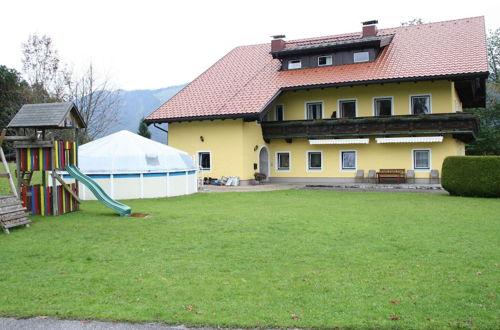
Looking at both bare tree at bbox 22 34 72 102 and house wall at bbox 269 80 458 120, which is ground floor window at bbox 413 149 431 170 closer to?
house wall at bbox 269 80 458 120

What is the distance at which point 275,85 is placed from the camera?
29.3 metres

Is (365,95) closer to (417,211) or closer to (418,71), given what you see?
(418,71)

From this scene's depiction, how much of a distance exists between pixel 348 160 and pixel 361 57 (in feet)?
21.6

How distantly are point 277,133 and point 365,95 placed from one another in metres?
5.86

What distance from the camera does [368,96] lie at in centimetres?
2855

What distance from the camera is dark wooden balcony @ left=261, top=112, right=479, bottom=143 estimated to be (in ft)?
82.3

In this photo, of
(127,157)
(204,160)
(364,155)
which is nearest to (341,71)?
(364,155)

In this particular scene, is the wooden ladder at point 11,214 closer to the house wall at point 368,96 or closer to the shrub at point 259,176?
the shrub at point 259,176

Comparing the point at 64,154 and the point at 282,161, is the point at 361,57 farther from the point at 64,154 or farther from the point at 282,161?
the point at 64,154

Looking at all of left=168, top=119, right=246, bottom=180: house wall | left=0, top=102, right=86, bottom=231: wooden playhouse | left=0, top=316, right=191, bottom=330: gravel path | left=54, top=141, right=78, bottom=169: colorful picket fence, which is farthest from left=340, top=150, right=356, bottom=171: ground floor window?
left=0, top=316, right=191, bottom=330: gravel path

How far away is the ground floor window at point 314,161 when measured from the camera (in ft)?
97.1

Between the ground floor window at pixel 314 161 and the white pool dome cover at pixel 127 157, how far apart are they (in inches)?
383

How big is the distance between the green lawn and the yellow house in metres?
13.2

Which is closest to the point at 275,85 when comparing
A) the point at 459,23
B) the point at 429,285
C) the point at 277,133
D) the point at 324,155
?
the point at 277,133
